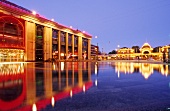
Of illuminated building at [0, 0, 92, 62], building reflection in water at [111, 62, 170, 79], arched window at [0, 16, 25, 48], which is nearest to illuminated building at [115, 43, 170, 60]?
illuminated building at [0, 0, 92, 62]

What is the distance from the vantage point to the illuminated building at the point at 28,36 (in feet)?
170

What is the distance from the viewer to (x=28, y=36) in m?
60.9

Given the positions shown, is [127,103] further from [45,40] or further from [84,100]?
[45,40]

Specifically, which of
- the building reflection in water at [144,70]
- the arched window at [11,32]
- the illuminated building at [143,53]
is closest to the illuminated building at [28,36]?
the arched window at [11,32]

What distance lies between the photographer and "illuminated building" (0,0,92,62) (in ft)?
170

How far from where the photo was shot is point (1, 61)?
50.8 metres

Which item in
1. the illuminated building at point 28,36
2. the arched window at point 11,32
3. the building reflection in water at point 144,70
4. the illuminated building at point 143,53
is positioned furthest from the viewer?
the illuminated building at point 143,53

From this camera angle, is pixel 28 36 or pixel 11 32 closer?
pixel 11 32

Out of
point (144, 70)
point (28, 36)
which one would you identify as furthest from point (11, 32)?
point (144, 70)

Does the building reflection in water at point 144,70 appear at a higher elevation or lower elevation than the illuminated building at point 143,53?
lower

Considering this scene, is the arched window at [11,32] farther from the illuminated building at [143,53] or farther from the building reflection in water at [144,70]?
the illuminated building at [143,53]

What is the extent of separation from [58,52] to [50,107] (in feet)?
256

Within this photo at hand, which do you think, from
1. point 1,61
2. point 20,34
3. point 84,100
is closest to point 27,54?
point 20,34

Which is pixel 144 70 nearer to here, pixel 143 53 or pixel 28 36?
pixel 28 36
